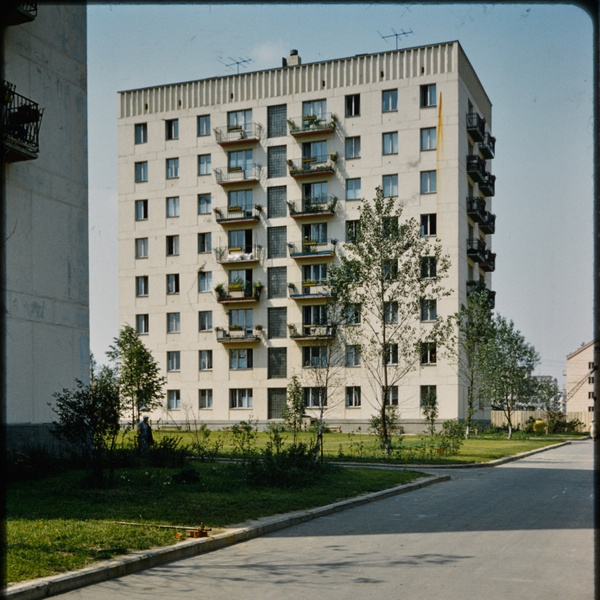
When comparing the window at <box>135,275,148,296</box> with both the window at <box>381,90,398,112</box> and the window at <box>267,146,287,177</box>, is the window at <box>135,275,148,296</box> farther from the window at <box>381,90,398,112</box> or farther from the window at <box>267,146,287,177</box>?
the window at <box>381,90,398,112</box>

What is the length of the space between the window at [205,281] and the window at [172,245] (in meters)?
2.64

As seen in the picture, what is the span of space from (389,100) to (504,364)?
1917 centimetres

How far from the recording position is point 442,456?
27.1 m

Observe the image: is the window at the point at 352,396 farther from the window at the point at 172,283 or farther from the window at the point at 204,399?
the window at the point at 172,283

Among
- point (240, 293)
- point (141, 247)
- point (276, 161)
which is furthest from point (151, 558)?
point (141, 247)

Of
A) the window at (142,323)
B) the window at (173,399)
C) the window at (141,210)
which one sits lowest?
the window at (173,399)

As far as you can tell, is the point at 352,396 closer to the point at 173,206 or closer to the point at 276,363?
the point at 276,363

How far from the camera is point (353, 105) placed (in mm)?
55062

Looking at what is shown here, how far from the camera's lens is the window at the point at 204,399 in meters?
57.5

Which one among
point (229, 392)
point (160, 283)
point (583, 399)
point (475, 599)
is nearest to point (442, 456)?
point (475, 599)

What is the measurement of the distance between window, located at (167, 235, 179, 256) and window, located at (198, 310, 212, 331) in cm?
493

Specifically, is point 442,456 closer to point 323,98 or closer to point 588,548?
point 588,548

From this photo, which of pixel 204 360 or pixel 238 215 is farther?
pixel 204 360

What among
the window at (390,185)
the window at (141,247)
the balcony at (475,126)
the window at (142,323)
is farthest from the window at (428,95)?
the window at (142,323)
